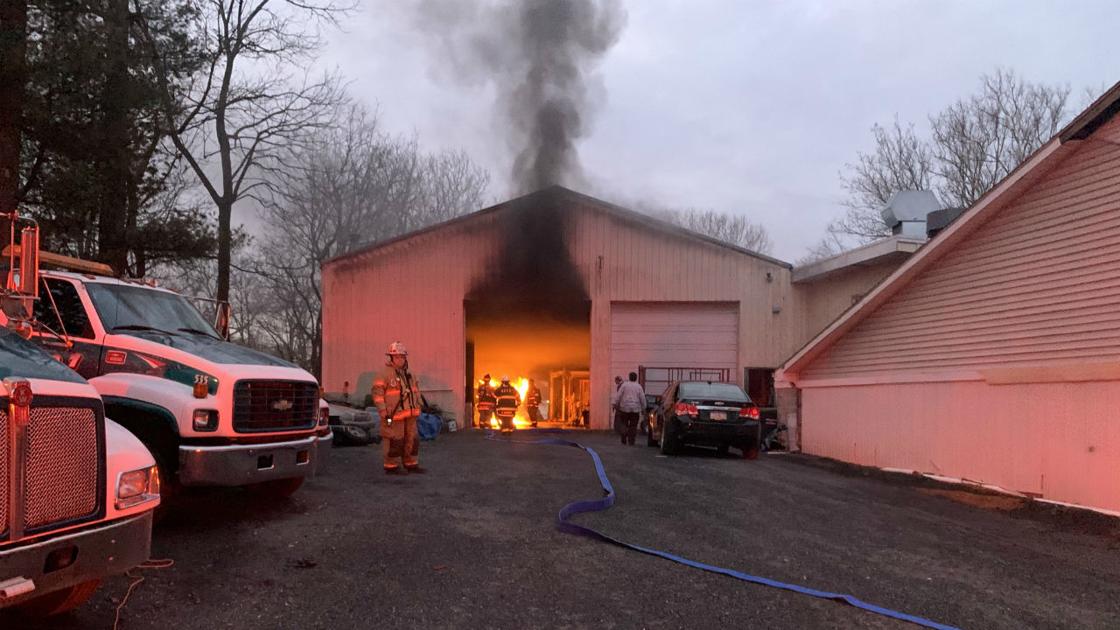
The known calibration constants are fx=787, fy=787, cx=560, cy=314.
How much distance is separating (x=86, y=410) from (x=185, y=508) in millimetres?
4240

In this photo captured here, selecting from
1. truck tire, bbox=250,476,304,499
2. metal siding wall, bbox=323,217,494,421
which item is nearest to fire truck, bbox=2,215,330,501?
truck tire, bbox=250,476,304,499

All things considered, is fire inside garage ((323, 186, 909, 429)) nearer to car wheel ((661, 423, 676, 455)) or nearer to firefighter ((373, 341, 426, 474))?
car wheel ((661, 423, 676, 455))

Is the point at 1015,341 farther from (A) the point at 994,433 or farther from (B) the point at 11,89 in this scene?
(B) the point at 11,89

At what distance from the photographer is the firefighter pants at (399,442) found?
9.95m

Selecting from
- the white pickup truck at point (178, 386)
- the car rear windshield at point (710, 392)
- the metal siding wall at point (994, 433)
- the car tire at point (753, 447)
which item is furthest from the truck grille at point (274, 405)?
the metal siding wall at point (994, 433)

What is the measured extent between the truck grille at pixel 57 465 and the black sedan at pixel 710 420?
11039 millimetres

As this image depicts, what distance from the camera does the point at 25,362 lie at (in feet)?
12.7

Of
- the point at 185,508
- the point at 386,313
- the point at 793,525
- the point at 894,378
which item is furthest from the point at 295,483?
the point at 386,313

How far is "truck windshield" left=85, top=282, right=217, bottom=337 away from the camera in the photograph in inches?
283

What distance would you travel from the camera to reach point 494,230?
22391mm

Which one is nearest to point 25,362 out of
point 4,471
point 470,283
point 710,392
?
point 4,471

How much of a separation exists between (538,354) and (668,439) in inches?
681

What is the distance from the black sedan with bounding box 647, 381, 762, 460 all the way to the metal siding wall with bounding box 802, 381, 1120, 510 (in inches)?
82.5

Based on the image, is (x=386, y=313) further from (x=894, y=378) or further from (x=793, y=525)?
(x=793, y=525)
